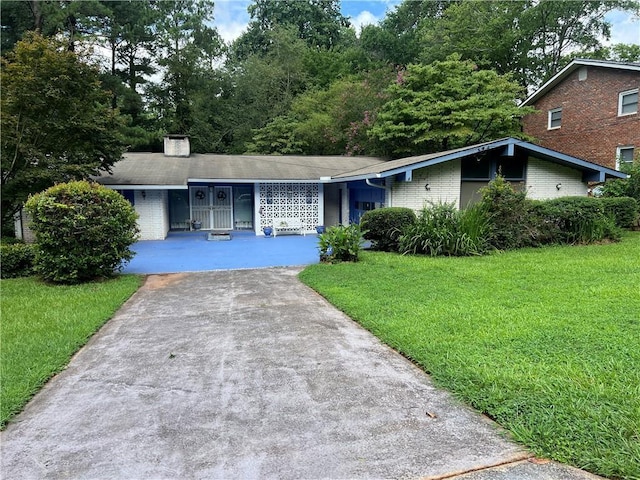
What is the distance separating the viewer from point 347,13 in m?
43.3

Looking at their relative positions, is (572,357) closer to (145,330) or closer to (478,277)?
(478,277)

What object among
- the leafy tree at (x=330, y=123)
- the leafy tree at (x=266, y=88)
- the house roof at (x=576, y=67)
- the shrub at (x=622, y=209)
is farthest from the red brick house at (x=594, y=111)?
the leafy tree at (x=266, y=88)

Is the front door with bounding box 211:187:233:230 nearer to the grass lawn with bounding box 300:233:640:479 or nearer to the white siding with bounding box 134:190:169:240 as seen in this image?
the white siding with bounding box 134:190:169:240

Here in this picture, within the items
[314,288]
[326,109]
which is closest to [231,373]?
[314,288]

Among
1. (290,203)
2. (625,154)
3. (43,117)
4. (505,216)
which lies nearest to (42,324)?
(43,117)

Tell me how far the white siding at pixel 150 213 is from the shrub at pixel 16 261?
5969 mm

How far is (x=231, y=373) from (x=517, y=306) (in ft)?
12.3

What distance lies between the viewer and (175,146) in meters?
19.2

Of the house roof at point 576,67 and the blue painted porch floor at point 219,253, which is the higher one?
the house roof at point 576,67

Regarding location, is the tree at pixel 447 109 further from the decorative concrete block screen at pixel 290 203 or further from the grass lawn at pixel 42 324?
the grass lawn at pixel 42 324

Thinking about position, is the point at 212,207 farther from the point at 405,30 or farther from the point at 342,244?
the point at 405,30

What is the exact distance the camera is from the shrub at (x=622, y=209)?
39.2 feet

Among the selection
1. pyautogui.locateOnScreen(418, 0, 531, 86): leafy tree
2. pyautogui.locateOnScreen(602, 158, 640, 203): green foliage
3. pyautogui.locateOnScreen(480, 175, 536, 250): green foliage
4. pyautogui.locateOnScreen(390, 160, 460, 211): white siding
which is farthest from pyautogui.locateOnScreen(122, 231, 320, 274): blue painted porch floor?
pyautogui.locateOnScreen(418, 0, 531, 86): leafy tree

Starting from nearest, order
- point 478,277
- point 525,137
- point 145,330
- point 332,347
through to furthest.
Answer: point 332,347
point 145,330
point 478,277
point 525,137
